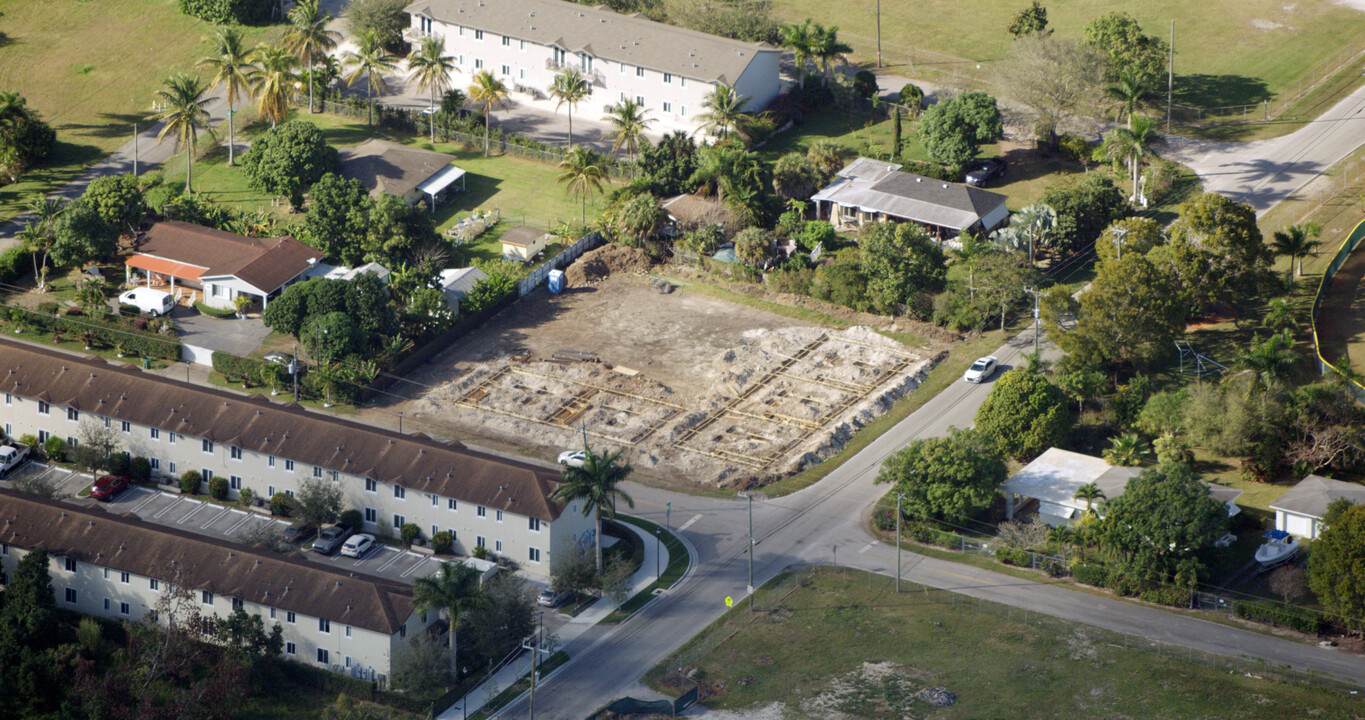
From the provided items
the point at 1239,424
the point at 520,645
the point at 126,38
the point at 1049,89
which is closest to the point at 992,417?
the point at 1239,424

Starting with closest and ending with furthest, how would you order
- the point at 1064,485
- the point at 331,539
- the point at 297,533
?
the point at 331,539, the point at 297,533, the point at 1064,485

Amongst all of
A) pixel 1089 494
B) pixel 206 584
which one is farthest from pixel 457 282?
pixel 1089 494

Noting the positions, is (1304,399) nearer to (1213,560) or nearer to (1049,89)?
(1213,560)

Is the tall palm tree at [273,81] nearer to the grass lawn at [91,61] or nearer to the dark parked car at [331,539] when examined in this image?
the grass lawn at [91,61]

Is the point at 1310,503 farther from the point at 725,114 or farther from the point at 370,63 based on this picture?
the point at 370,63

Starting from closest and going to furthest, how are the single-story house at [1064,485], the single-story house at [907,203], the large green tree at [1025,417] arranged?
the single-story house at [1064,485] → the large green tree at [1025,417] → the single-story house at [907,203]

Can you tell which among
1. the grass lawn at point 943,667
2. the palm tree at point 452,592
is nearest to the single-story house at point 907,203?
the grass lawn at point 943,667
